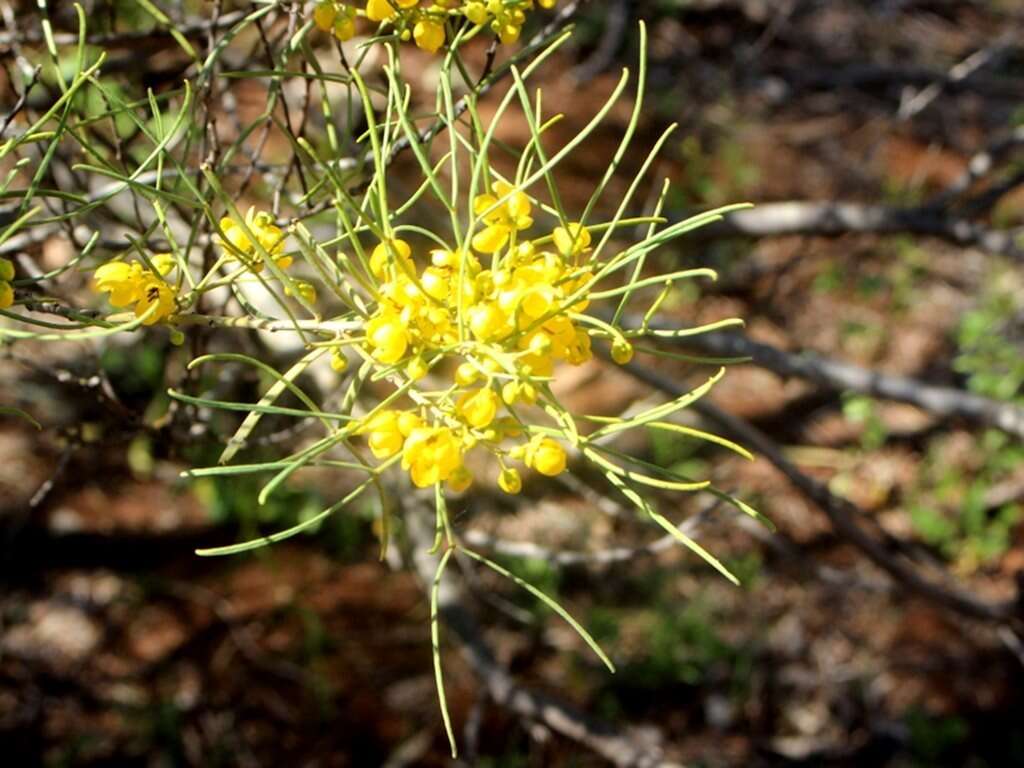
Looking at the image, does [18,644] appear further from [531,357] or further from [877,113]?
[877,113]

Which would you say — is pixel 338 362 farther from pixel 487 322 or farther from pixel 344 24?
pixel 344 24

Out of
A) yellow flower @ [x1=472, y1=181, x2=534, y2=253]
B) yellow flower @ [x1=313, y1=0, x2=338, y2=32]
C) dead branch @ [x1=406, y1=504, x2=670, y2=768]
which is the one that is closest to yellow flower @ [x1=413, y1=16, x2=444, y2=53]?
yellow flower @ [x1=313, y1=0, x2=338, y2=32]

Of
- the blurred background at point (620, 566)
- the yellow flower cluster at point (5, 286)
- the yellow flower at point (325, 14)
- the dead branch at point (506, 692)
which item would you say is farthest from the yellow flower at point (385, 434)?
the dead branch at point (506, 692)

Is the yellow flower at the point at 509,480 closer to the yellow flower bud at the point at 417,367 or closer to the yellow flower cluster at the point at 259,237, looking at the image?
the yellow flower bud at the point at 417,367

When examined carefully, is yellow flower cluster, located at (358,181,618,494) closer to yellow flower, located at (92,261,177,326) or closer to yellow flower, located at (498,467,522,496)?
yellow flower, located at (498,467,522,496)

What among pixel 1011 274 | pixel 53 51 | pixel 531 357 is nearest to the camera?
pixel 531 357

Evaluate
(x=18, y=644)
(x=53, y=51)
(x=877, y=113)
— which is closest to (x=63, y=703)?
(x=18, y=644)

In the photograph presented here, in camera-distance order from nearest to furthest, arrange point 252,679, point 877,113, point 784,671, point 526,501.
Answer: point 252,679, point 784,671, point 526,501, point 877,113
